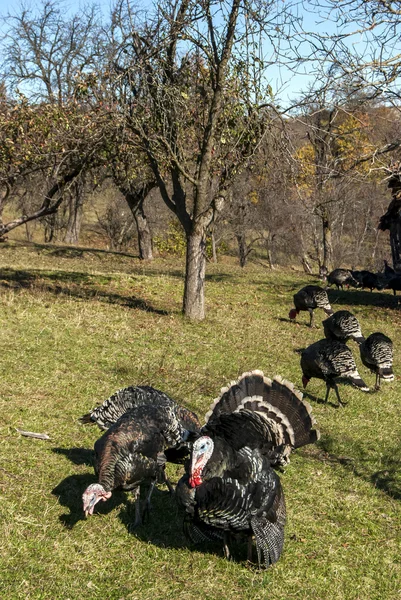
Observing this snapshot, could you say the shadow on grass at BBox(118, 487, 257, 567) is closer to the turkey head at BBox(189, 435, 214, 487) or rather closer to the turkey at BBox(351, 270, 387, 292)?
the turkey head at BBox(189, 435, 214, 487)

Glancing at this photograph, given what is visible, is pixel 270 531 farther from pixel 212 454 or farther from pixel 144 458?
pixel 144 458

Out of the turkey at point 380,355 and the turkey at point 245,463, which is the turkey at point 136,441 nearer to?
the turkey at point 245,463

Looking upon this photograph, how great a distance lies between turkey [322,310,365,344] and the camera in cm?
1345

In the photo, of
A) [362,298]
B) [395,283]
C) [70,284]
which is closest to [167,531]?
[70,284]

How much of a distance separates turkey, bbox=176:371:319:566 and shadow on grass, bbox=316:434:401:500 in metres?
2.25

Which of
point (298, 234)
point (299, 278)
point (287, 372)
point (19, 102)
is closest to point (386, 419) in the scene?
point (287, 372)

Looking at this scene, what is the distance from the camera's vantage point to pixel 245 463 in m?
6.31

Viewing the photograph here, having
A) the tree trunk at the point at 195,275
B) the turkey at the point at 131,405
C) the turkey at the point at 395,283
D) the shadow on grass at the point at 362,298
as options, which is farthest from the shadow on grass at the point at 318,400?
the turkey at the point at 395,283

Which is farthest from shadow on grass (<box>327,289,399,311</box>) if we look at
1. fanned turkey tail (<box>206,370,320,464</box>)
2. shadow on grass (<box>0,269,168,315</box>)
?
fanned turkey tail (<box>206,370,320,464</box>)

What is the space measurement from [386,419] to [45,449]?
6.22 m

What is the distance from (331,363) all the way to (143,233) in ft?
66.8

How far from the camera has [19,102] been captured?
17594 millimetres

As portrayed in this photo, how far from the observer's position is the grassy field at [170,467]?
6.03m

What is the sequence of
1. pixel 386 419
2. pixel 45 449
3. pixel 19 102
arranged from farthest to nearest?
1. pixel 19 102
2. pixel 386 419
3. pixel 45 449
